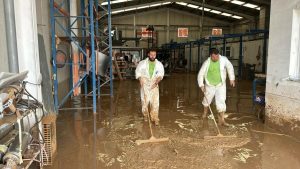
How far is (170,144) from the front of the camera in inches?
183

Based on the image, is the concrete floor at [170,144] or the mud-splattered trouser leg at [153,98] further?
the mud-splattered trouser leg at [153,98]

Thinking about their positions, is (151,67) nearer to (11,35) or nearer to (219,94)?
(219,94)

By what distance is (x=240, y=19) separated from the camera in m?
26.5

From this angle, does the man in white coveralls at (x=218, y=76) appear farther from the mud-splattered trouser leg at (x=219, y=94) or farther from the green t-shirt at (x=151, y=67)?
the green t-shirt at (x=151, y=67)

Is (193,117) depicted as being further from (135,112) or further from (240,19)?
(240,19)

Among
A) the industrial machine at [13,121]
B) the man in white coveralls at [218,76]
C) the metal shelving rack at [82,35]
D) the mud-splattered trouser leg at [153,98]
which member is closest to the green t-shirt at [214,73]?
the man in white coveralls at [218,76]

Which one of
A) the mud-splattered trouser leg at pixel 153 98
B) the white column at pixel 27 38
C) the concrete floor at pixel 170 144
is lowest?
the concrete floor at pixel 170 144

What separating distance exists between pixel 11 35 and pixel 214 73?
415 cm

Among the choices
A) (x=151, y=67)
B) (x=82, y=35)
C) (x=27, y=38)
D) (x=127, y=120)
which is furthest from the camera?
(x=82, y=35)

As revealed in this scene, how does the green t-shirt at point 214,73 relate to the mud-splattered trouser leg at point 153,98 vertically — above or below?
above

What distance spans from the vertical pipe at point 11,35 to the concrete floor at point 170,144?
1584 mm

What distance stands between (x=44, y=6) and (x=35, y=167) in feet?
16.1

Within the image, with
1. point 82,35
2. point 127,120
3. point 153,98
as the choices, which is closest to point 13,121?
point 153,98

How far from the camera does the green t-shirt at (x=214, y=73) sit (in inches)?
232
